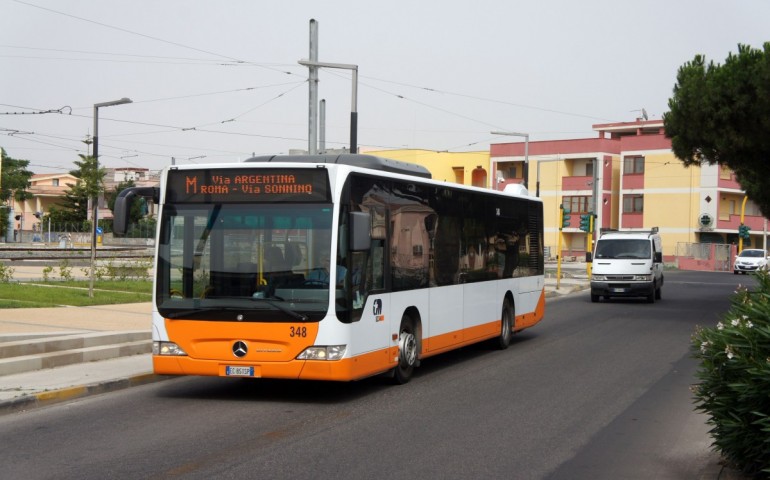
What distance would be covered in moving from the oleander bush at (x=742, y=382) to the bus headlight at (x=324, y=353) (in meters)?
4.57

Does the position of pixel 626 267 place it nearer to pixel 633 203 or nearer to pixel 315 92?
pixel 315 92

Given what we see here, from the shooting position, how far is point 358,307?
38.5 ft

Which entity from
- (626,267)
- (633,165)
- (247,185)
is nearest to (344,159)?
(247,185)

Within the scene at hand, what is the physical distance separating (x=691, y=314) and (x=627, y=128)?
216 ft

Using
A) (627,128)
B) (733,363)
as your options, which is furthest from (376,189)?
(627,128)

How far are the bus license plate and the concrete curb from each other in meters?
1.78

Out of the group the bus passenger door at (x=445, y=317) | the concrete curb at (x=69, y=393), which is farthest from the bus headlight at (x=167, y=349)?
the bus passenger door at (x=445, y=317)

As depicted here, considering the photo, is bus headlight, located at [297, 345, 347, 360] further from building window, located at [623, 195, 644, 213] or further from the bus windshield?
building window, located at [623, 195, 644, 213]

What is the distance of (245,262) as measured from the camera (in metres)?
11.5

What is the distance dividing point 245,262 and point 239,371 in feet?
4.10

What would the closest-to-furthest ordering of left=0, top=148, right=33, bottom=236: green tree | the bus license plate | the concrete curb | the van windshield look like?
the concrete curb < the bus license plate < the van windshield < left=0, top=148, right=33, bottom=236: green tree


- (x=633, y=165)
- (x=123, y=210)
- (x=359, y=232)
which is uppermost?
(x=633, y=165)

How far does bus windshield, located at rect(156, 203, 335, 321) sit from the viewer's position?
11398mm

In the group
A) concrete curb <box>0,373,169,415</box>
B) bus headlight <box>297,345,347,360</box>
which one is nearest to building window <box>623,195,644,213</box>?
concrete curb <box>0,373,169,415</box>
